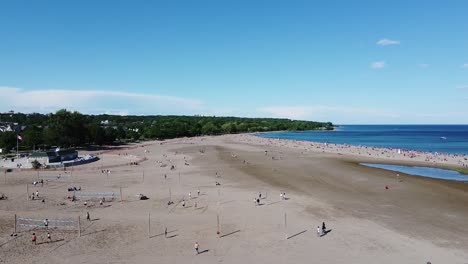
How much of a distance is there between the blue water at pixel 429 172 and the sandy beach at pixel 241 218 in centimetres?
536

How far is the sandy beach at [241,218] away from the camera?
24891 mm

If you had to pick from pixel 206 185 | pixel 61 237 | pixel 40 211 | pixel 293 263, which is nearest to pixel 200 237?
pixel 293 263

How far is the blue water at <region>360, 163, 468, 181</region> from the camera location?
59.8 m

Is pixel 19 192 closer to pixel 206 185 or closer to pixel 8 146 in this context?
pixel 206 185

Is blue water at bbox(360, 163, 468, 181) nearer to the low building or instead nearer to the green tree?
the low building

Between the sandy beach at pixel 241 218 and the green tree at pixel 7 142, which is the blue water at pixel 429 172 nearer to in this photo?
the sandy beach at pixel 241 218

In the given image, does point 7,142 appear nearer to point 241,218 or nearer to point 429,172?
point 241,218

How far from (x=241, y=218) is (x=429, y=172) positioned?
1809 inches

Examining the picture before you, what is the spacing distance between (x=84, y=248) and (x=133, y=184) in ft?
83.2

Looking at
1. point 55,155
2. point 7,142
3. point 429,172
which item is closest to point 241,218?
point 429,172

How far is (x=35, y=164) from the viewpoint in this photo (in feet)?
217

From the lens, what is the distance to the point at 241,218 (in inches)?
1320

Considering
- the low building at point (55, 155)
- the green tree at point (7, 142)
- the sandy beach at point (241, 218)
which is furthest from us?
the green tree at point (7, 142)

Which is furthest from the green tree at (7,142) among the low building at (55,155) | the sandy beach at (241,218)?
the sandy beach at (241,218)
